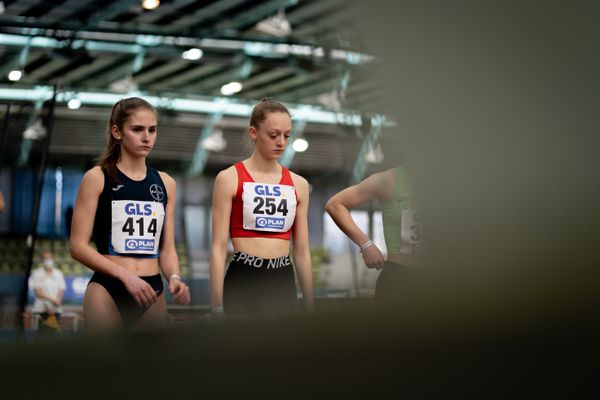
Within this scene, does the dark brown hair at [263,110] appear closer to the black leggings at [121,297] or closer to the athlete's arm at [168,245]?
the athlete's arm at [168,245]

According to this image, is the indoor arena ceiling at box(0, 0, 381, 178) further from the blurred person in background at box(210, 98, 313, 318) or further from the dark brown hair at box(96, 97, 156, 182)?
the dark brown hair at box(96, 97, 156, 182)

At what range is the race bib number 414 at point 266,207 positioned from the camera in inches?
138

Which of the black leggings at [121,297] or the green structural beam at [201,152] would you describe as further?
the green structural beam at [201,152]

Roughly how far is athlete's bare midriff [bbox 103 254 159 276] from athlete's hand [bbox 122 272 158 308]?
252 mm

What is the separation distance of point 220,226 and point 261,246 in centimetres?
20

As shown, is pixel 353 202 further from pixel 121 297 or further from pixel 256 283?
pixel 121 297

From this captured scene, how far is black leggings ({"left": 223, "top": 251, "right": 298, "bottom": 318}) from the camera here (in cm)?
344

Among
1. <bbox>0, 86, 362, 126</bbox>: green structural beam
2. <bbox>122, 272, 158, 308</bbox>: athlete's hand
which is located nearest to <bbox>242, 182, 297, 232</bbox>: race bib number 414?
<bbox>122, 272, 158, 308</bbox>: athlete's hand

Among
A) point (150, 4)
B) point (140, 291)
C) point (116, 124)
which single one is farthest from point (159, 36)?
point (140, 291)

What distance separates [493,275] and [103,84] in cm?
2633


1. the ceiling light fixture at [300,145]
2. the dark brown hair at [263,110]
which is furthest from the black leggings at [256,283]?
the ceiling light fixture at [300,145]

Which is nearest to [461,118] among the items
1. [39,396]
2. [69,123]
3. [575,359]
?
[575,359]

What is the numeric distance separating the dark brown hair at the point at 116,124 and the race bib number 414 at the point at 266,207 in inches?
23.6

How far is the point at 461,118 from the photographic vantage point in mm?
664
